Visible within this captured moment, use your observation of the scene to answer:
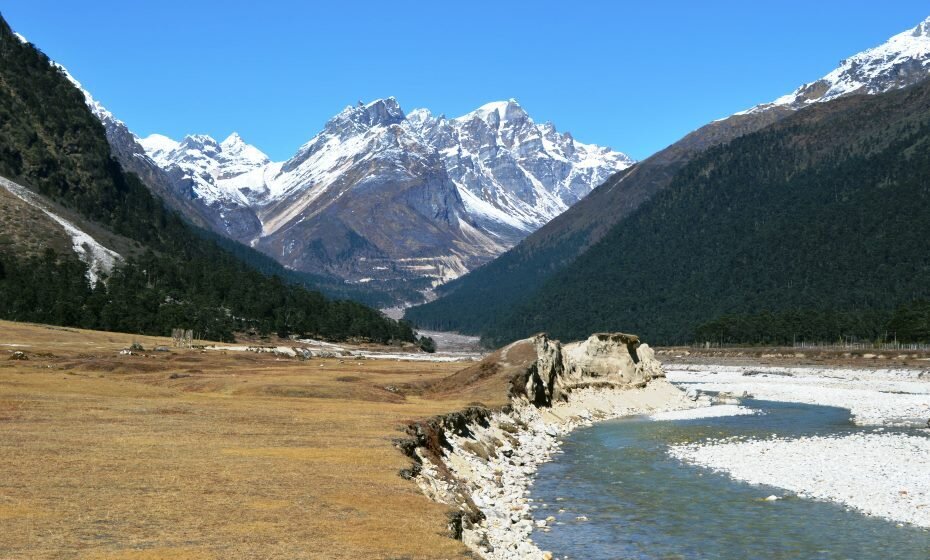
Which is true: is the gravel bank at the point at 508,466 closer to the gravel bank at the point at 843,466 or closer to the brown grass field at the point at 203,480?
the brown grass field at the point at 203,480

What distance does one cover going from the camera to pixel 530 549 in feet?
83.9

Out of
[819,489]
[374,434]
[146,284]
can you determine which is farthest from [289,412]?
A: [146,284]

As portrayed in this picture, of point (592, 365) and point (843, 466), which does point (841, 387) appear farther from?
point (843, 466)

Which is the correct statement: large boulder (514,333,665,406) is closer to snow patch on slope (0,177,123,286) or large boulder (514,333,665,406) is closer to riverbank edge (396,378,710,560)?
riverbank edge (396,378,710,560)

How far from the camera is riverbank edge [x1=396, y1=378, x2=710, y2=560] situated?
84.1 ft

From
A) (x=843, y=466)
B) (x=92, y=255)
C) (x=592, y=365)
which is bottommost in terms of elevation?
(x=843, y=466)

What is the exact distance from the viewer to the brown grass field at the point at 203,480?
1809 centimetres

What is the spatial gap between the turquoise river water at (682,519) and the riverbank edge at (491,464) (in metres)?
1.15

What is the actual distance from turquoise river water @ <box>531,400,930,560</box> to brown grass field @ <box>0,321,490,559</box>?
743 centimetres

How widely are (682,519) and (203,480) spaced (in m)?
18.5

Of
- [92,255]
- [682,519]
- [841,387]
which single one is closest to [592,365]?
[841,387]

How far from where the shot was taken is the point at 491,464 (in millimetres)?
43312

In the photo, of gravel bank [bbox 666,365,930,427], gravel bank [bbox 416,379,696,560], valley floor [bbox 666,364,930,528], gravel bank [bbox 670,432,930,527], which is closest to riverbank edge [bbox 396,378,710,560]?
gravel bank [bbox 416,379,696,560]

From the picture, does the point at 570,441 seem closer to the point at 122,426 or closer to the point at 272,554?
the point at 122,426
